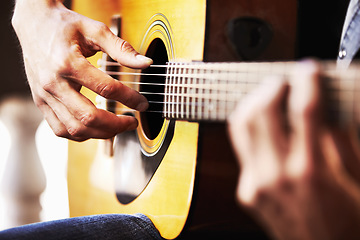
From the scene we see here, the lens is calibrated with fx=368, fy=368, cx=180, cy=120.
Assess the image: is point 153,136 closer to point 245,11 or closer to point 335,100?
point 245,11

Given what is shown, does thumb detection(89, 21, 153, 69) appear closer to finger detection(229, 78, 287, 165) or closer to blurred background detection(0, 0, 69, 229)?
finger detection(229, 78, 287, 165)

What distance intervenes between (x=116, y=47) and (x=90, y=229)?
0.37 metres

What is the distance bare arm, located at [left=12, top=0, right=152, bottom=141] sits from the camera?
0.77 metres

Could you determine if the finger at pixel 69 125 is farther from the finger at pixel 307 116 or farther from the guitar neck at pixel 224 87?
the finger at pixel 307 116

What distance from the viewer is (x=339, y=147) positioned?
1.42 feet

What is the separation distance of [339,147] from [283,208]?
10 centimetres

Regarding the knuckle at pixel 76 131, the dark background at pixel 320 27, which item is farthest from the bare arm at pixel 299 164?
the knuckle at pixel 76 131

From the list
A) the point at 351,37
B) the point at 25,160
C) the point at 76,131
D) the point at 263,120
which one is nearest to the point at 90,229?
the point at 76,131

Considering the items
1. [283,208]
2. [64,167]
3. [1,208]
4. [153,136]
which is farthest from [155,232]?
[1,208]

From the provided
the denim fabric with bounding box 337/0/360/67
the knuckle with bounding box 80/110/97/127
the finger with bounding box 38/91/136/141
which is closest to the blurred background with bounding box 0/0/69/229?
the finger with bounding box 38/91/136/141

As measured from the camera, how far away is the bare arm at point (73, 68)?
2.52ft

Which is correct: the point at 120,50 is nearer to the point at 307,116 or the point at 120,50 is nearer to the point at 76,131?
the point at 76,131

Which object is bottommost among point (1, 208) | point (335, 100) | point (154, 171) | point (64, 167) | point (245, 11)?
point (1, 208)

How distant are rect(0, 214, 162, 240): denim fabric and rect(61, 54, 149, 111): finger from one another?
248 mm
